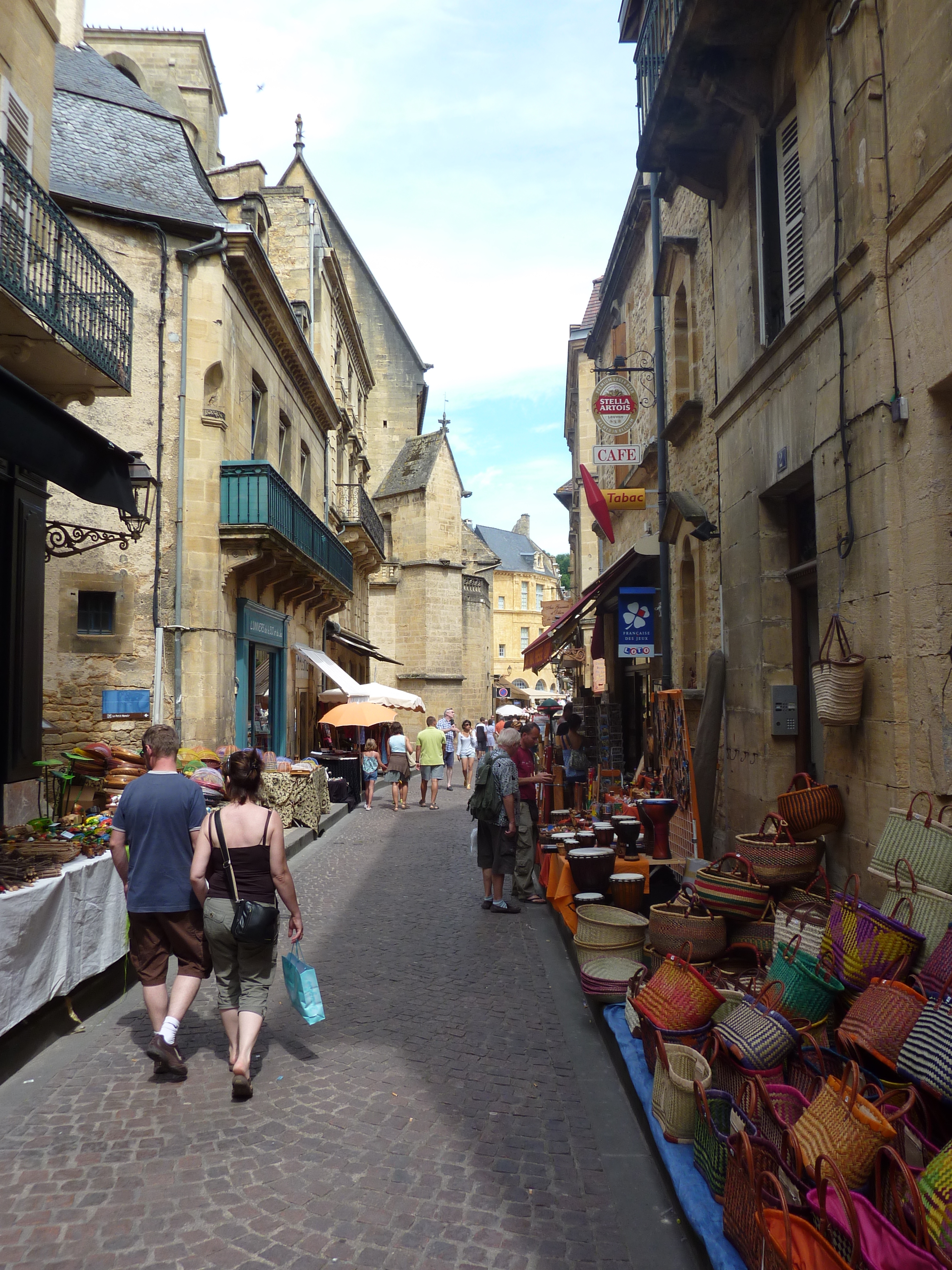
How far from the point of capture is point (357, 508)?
26.8 metres

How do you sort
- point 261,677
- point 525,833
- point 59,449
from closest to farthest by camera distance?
point 59,449, point 525,833, point 261,677

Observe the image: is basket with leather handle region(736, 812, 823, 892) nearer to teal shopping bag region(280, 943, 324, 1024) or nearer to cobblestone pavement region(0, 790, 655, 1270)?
cobblestone pavement region(0, 790, 655, 1270)

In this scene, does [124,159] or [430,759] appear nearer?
[124,159]

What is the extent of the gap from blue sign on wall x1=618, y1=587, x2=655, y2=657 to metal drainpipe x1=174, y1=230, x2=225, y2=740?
20.5 ft

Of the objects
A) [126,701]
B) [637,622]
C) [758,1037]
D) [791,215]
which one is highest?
[791,215]

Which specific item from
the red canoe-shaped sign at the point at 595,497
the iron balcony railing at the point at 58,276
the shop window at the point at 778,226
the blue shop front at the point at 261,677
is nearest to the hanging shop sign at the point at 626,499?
the red canoe-shaped sign at the point at 595,497

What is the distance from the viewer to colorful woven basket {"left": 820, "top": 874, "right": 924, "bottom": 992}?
11.1ft

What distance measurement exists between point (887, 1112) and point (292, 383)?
1837cm

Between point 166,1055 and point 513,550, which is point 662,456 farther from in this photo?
point 513,550

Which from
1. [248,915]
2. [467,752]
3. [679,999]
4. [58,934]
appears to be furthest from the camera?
[467,752]

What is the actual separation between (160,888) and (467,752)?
57.2 ft

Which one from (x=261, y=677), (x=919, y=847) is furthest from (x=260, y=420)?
(x=919, y=847)

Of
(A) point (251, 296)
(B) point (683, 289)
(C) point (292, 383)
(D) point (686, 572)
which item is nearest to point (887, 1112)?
(D) point (686, 572)

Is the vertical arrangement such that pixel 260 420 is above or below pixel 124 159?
below
